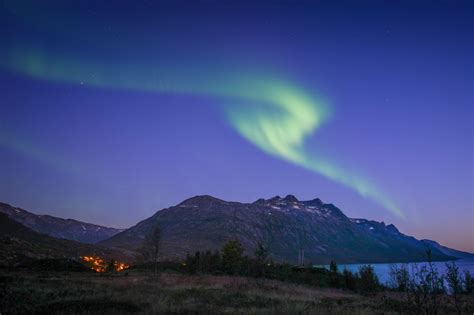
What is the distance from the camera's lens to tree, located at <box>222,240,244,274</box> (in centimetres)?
6894

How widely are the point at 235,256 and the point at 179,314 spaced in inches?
2523

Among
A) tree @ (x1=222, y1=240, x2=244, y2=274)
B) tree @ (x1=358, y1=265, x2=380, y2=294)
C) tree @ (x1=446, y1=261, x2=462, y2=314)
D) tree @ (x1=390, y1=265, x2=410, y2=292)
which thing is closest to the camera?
tree @ (x1=446, y1=261, x2=462, y2=314)

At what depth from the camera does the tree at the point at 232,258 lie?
6894cm

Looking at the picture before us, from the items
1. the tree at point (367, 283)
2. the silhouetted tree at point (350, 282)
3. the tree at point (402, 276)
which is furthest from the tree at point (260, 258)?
the tree at point (402, 276)

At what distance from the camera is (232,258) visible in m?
75.2

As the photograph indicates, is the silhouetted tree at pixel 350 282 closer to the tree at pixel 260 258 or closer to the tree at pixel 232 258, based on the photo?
the tree at pixel 260 258

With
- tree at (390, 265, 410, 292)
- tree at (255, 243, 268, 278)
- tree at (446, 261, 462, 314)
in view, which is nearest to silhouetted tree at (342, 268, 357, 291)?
tree at (255, 243, 268, 278)

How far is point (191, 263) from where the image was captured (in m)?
73.1

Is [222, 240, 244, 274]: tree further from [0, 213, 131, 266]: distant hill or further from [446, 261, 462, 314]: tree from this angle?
[446, 261, 462, 314]: tree

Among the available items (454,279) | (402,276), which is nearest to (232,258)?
(402,276)

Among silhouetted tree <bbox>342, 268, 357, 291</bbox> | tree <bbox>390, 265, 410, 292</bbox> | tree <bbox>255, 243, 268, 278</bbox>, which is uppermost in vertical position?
tree <bbox>390, 265, 410, 292</bbox>

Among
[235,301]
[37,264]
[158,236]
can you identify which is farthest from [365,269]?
[37,264]

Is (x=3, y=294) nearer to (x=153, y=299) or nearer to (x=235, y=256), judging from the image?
(x=153, y=299)

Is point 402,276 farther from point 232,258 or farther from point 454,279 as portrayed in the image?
point 232,258
